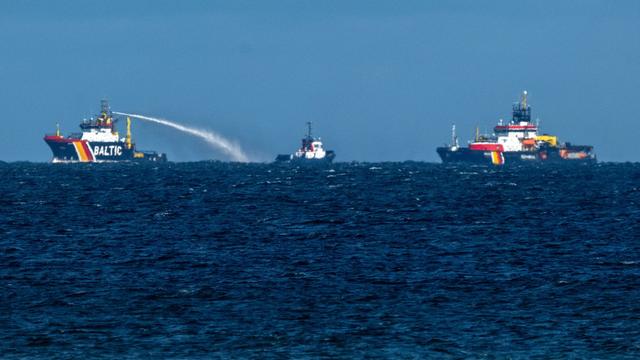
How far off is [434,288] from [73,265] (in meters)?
14.4

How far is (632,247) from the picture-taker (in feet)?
185

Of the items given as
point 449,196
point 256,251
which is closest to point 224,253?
point 256,251

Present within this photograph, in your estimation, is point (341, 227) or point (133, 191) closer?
point (341, 227)

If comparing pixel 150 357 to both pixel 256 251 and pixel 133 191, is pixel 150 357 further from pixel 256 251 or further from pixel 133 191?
pixel 133 191

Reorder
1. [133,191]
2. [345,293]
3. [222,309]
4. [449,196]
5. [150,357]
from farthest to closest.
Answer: [133,191] → [449,196] → [345,293] → [222,309] → [150,357]

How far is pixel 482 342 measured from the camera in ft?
106

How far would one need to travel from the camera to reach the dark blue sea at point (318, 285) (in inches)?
1267

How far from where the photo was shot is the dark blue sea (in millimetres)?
32188

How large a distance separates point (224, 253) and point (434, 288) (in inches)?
549

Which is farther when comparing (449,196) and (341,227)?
(449,196)

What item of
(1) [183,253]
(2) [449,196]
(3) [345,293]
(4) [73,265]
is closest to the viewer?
(3) [345,293]

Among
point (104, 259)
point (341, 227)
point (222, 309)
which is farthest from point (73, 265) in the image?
point (341, 227)

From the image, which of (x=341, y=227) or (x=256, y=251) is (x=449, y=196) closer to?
(x=341, y=227)

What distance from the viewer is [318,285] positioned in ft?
140
